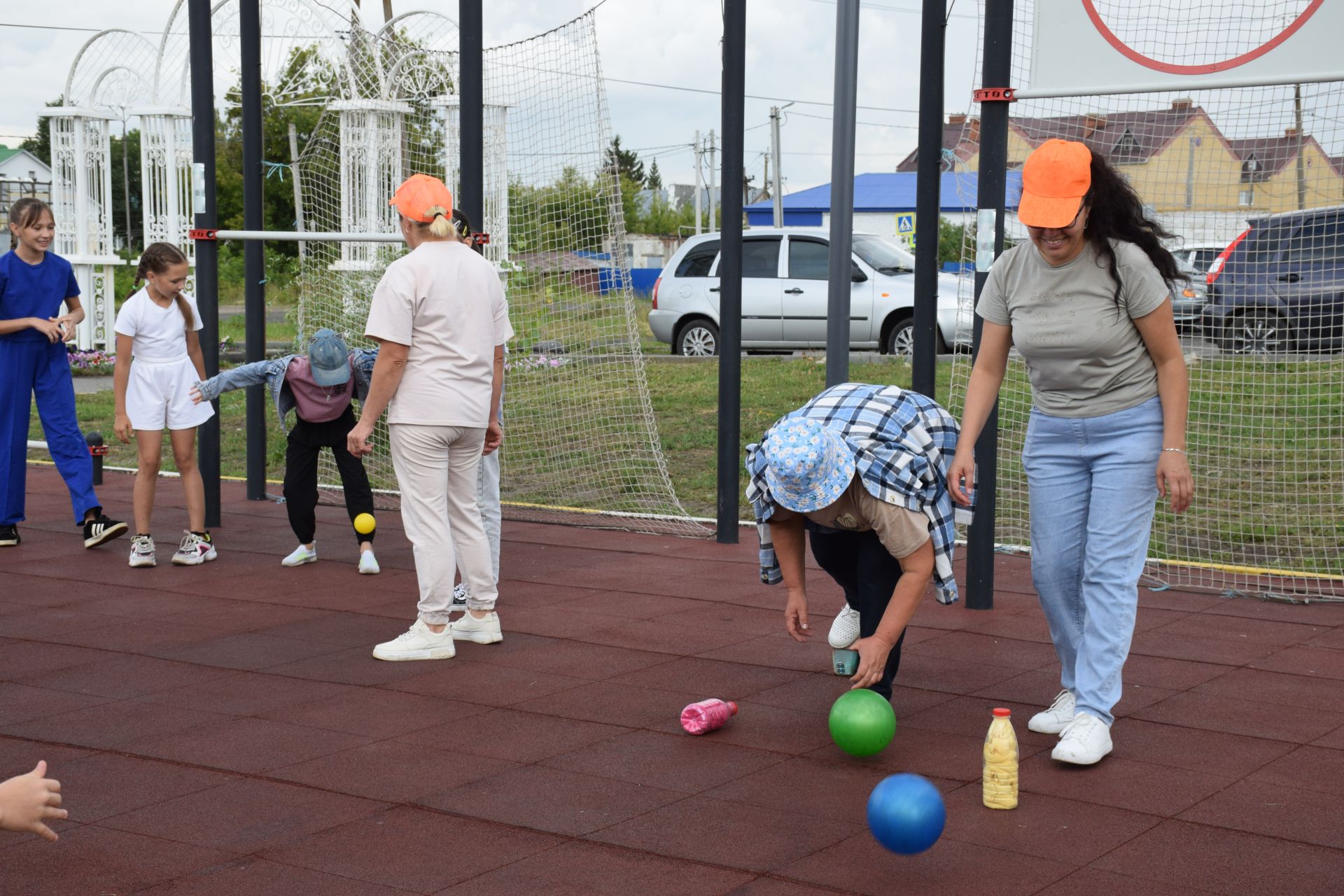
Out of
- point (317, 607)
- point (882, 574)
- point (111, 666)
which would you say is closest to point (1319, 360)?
point (882, 574)

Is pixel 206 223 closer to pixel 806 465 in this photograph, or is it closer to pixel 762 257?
pixel 806 465

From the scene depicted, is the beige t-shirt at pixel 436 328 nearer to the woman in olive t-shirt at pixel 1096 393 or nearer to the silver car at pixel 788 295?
the woman in olive t-shirt at pixel 1096 393

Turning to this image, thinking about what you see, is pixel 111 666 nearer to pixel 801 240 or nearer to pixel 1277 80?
pixel 1277 80

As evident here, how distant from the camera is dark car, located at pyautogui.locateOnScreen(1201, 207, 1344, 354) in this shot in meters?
7.99

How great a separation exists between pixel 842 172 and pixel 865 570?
2.80 metres

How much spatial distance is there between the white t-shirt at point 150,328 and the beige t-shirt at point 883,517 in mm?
4762

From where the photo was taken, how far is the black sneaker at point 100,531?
8.26 meters

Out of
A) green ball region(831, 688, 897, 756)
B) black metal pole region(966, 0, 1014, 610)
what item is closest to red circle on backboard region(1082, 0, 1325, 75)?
black metal pole region(966, 0, 1014, 610)

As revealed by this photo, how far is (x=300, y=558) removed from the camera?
7.88 meters

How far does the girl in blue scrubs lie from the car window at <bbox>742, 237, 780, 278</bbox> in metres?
11.2

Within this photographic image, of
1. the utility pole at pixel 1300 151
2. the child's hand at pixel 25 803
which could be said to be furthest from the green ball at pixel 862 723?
the utility pole at pixel 1300 151

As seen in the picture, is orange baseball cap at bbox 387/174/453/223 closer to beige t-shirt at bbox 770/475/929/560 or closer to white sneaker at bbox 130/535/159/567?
beige t-shirt at bbox 770/475/929/560

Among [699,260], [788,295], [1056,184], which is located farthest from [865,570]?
[699,260]

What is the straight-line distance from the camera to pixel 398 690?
5363 millimetres
